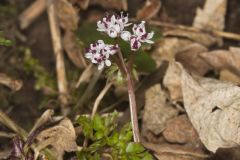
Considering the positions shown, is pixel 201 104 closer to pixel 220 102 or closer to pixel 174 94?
pixel 220 102

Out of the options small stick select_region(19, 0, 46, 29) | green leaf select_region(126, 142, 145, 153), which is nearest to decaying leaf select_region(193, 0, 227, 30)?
small stick select_region(19, 0, 46, 29)

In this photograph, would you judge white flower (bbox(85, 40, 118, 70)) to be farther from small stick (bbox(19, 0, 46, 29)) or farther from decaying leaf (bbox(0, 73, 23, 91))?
small stick (bbox(19, 0, 46, 29))

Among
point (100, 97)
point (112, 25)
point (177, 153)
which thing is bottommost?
point (177, 153)

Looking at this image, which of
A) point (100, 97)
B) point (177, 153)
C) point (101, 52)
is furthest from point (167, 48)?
point (101, 52)

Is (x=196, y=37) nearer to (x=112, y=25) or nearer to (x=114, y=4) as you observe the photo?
(x=114, y=4)

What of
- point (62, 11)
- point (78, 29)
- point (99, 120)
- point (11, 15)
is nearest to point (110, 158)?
point (99, 120)

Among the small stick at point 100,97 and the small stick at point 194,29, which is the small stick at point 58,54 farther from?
the small stick at point 194,29

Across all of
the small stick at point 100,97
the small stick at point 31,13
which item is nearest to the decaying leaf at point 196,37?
the small stick at point 100,97
